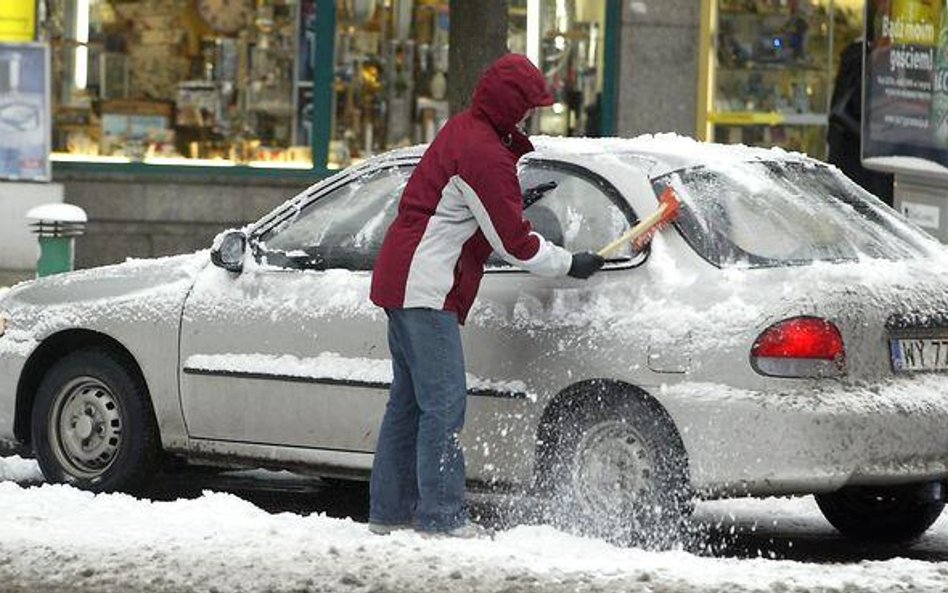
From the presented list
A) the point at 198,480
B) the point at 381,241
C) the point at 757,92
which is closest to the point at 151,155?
the point at 757,92

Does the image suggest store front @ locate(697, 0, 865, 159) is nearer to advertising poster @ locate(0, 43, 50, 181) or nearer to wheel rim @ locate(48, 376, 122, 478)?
advertising poster @ locate(0, 43, 50, 181)

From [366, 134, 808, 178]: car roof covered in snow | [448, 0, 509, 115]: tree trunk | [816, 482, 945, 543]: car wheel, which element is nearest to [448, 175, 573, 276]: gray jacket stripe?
[366, 134, 808, 178]: car roof covered in snow

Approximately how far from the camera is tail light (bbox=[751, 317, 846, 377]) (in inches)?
314

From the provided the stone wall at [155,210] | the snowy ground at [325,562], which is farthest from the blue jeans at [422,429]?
the stone wall at [155,210]

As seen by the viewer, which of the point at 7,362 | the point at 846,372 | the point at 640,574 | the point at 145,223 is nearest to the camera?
the point at 640,574

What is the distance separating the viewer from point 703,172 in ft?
28.3

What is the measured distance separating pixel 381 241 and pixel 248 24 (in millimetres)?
9367

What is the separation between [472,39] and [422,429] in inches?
259

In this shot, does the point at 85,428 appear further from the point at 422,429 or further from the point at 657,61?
the point at 657,61

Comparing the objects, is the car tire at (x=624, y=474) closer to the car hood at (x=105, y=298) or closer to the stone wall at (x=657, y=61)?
the car hood at (x=105, y=298)

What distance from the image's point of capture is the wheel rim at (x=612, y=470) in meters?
8.14

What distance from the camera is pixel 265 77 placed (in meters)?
18.2

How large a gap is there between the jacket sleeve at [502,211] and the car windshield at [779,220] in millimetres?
629

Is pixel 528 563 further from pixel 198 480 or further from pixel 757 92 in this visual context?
pixel 757 92
